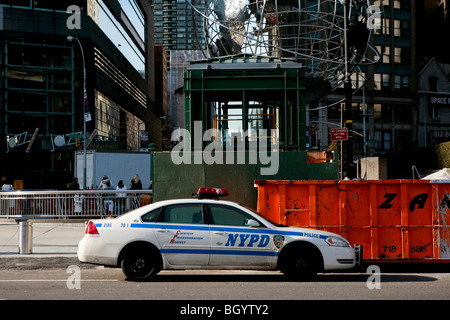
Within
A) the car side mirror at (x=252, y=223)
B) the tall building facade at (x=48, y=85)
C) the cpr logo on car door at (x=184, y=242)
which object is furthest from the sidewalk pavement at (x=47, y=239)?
the tall building facade at (x=48, y=85)

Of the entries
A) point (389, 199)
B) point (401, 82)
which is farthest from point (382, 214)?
point (401, 82)

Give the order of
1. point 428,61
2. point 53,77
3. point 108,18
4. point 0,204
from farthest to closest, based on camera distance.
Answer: point 428,61
point 108,18
point 53,77
point 0,204

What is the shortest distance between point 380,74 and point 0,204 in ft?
190

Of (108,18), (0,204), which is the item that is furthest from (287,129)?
(108,18)

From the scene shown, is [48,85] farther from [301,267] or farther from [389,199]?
[301,267]

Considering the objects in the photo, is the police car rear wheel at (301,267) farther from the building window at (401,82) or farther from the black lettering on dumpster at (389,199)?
the building window at (401,82)

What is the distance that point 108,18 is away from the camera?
59.9m

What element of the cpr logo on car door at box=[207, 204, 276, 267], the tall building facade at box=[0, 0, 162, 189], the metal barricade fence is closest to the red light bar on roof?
the cpr logo on car door at box=[207, 204, 276, 267]

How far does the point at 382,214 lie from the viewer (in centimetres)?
1113

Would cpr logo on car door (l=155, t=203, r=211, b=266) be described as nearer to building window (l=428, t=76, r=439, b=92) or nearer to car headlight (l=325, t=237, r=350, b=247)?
car headlight (l=325, t=237, r=350, b=247)

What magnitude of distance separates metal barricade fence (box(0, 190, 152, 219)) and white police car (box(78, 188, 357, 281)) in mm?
10074

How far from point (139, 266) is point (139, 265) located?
0.7 inches

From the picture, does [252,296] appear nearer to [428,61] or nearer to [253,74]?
[253,74]

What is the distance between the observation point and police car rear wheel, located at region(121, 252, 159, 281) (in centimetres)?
938
